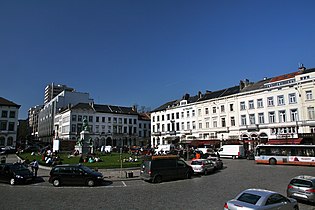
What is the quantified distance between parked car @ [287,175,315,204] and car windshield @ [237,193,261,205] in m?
5.17

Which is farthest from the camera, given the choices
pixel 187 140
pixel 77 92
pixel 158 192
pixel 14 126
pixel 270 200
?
pixel 77 92

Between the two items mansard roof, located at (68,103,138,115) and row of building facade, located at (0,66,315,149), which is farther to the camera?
mansard roof, located at (68,103,138,115)

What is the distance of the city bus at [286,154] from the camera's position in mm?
30884

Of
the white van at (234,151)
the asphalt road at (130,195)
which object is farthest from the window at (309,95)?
the asphalt road at (130,195)

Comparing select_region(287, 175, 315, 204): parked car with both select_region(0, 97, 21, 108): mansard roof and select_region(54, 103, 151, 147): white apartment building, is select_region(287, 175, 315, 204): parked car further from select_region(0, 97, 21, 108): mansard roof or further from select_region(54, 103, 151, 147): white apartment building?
select_region(0, 97, 21, 108): mansard roof

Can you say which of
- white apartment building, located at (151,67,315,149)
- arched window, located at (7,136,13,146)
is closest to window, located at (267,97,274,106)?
white apartment building, located at (151,67,315,149)

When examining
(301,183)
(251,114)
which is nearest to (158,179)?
(301,183)

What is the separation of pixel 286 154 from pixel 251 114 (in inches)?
767

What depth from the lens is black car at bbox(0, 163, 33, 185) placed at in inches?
762

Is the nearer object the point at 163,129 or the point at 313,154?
the point at 313,154

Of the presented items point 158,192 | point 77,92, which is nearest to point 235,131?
point 158,192

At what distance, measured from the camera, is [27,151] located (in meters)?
56.2

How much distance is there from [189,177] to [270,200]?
13.7 m

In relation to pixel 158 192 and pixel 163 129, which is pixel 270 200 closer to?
pixel 158 192
